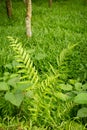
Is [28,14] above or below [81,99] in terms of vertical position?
above

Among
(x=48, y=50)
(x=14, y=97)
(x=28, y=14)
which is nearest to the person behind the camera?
(x=14, y=97)

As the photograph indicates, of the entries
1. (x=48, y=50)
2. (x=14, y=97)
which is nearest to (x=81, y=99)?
(x=14, y=97)

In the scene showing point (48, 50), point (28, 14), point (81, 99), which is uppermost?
point (28, 14)

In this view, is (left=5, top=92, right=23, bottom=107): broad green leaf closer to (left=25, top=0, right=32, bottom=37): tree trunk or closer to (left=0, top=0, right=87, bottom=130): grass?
(left=0, top=0, right=87, bottom=130): grass

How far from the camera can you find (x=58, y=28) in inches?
312

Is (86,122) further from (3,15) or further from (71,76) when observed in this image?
(3,15)

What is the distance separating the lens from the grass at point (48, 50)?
3.08m

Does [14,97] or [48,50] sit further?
[48,50]

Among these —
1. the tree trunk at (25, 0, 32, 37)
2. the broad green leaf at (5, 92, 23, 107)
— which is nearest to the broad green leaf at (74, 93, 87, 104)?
the broad green leaf at (5, 92, 23, 107)

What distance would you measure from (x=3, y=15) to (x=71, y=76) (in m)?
6.07

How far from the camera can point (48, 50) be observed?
20.0 feet

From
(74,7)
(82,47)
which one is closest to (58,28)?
(82,47)

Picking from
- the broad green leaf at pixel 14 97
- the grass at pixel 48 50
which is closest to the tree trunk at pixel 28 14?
the grass at pixel 48 50

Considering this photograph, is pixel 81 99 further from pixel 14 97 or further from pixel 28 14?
pixel 28 14
